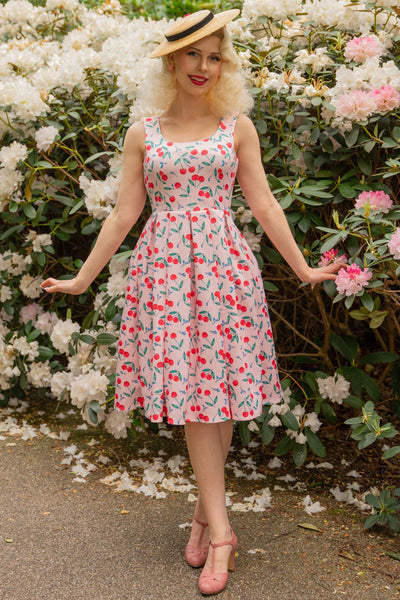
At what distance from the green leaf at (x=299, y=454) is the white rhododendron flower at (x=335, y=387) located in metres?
0.22

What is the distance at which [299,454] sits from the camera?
2.72 metres

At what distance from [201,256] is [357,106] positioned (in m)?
0.79

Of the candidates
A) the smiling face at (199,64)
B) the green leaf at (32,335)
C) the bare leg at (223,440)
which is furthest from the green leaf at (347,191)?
the green leaf at (32,335)

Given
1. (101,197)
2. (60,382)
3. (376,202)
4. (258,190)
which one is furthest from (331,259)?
(60,382)

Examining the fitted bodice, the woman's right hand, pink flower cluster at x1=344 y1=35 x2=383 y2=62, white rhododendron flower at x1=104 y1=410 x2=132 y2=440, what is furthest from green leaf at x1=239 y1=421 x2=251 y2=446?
pink flower cluster at x1=344 y1=35 x2=383 y2=62

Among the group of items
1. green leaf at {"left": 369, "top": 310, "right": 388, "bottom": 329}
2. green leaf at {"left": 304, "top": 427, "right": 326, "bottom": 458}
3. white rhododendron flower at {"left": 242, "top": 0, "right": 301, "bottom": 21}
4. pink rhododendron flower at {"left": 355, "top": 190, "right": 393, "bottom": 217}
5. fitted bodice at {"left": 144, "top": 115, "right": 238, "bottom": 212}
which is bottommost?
green leaf at {"left": 304, "top": 427, "right": 326, "bottom": 458}

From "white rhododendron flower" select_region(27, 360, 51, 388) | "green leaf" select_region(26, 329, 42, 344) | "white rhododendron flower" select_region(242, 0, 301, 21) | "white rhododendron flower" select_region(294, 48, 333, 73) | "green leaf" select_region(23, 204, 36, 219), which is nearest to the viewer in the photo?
"white rhododendron flower" select_region(294, 48, 333, 73)

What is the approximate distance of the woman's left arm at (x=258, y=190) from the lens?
7.02 ft

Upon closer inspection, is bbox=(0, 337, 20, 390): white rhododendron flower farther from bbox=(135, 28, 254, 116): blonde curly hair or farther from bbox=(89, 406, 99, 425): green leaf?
bbox=(135, 28, 254, 116): blonde curly hair

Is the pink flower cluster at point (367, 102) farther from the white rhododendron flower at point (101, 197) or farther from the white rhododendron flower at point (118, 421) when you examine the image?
the white rhododendron flower at point (118, 421)

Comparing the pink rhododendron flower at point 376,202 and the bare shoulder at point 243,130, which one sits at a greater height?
the bare shoulder at point 243,130

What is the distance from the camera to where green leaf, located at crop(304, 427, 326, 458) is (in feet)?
8.80

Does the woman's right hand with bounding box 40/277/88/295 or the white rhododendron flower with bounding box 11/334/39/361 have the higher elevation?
the woman's right hand with bounding box 40/277/88/295

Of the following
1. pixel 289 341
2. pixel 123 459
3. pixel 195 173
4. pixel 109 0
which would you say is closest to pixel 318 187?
pixel 195 173
